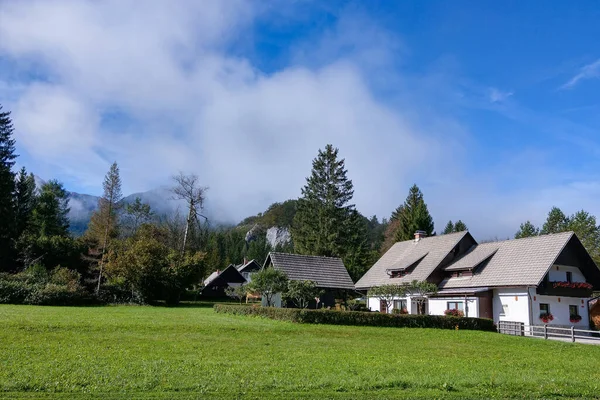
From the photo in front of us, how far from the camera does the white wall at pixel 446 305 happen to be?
106ft

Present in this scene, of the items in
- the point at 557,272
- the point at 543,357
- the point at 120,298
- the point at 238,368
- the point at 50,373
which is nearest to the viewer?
the point at 50,373

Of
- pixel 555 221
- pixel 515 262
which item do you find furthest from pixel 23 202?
pixel 555 221

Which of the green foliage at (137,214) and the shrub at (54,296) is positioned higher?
the green foliage at (137,214)

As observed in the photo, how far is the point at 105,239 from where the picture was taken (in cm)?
4431

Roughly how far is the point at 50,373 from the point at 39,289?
27549mm

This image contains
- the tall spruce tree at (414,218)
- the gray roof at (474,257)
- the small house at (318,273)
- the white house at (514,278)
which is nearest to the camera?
the white house at (514,278)

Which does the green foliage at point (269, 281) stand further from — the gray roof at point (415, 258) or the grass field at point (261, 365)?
the gray roof at point (415, 258)

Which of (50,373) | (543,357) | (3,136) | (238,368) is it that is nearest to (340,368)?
(238,368)

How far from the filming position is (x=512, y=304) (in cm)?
3131

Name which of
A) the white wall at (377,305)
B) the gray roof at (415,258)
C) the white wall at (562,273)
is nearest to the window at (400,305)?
the white wall at (377,305)

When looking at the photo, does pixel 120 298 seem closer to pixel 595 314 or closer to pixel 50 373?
pixel 50 373

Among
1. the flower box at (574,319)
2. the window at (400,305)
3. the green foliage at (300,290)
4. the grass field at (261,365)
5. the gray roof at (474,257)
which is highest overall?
the gray roof at (474,257)

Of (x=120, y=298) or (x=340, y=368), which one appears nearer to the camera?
(x=340, y=368)

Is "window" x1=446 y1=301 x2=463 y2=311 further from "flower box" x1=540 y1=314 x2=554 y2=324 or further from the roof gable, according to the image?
the roof gable
